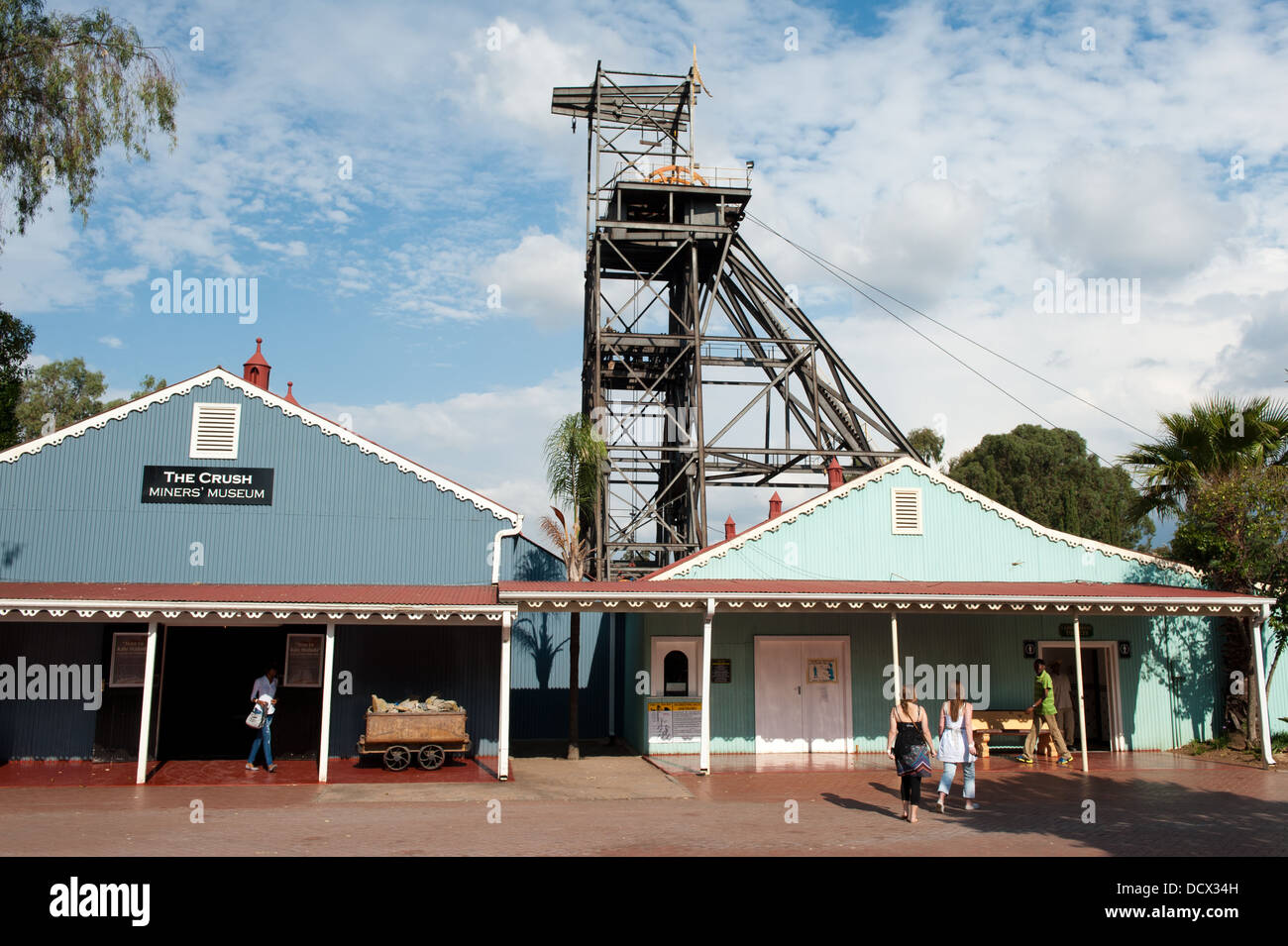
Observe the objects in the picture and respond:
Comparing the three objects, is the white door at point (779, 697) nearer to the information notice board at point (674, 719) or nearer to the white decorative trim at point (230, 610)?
the information notice board at point (674, 719)

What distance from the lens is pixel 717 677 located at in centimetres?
1853

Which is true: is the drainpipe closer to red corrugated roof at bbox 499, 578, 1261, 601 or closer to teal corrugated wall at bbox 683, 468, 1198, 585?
red corrugated roof at bbox 499, 578, 1261, 601

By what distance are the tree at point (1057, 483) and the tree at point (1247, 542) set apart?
30449 millimetres

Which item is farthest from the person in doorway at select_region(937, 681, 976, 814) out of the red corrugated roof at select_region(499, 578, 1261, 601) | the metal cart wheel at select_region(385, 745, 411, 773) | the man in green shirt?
the metal cart wheel at select_region(385, 745, 411, 773)

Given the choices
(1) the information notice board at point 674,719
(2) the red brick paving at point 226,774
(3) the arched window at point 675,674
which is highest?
(3) the arched window at point 675,674

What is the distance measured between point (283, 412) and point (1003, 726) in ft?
46.3

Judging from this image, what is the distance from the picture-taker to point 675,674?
18641mm

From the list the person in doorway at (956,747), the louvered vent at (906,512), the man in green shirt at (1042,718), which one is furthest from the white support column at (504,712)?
the man in green shirt at (1042,718)

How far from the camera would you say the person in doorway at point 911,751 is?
11805 millimetres

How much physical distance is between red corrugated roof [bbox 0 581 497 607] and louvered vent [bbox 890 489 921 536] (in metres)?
7.63

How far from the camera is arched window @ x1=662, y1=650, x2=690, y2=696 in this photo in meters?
18.6

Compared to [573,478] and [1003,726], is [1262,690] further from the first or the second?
[573,478]
